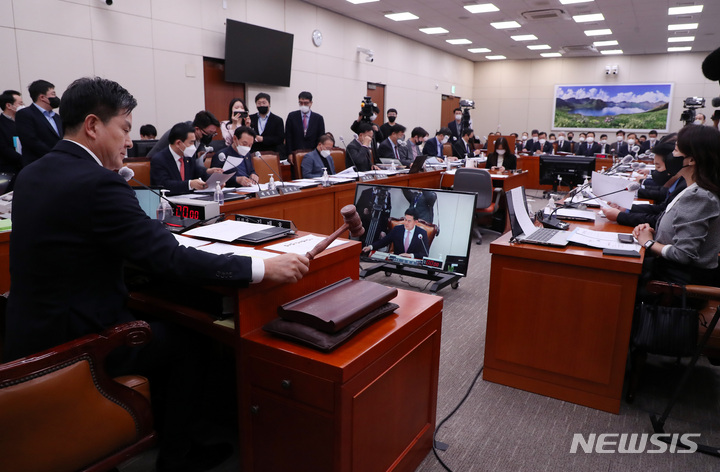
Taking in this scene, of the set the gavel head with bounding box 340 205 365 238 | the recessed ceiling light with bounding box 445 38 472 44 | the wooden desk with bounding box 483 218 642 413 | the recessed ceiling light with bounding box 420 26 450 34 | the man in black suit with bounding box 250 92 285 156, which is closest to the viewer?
the gavel head with bounding box 340 205 365 238

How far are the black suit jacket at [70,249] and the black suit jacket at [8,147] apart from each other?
13.0 ft

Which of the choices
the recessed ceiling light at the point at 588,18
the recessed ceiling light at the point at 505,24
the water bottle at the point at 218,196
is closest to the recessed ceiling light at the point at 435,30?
the recessed ceiling light at the point at 505,24

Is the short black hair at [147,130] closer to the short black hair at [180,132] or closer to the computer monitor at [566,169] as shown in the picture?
the short black hair at [180,132]

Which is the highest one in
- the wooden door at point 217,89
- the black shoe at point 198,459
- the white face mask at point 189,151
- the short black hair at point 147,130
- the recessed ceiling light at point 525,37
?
the recessed ceiling light at point 525,37

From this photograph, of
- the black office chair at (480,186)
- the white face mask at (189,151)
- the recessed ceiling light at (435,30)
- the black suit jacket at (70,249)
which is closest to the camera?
the black suit jacket at (70,249)

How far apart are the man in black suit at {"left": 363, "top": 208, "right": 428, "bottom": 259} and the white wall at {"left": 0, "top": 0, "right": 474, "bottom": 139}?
394cm

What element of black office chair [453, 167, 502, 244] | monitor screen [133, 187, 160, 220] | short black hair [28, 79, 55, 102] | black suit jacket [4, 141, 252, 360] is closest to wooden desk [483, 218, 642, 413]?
black suit jacket [4, 141, 252, 360]

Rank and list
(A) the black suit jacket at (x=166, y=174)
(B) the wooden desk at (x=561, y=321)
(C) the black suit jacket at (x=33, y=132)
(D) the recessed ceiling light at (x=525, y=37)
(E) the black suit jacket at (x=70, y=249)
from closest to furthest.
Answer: (E) the black suit jacket at (x=70, y=249) → (B) the wooden desk at (x=561, y=321) → (A) the black suit jacket at (x=166, y=174) → (C) the black suit jacket at (x=33, y=132) → (D) the recessed ceiling light at (x=525, y=37)

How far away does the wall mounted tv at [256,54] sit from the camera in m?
6.66

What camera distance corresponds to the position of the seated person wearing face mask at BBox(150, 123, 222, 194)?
3.40 m

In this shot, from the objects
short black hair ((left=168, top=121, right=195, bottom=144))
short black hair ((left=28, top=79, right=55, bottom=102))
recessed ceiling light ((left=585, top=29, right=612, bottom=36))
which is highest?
recessed ceiling light ((left=585, top=29, right=612, bottom=36))

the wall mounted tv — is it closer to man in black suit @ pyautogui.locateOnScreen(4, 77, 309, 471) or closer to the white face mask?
the white face mask

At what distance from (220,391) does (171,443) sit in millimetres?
346

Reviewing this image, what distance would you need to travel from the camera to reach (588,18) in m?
8.97
